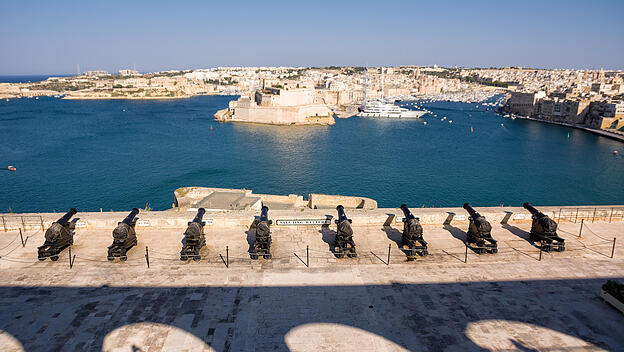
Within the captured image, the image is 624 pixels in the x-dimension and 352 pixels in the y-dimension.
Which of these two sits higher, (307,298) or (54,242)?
(54,242)

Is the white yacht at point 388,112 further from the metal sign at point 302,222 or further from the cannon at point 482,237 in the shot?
the cannon at point 482,237

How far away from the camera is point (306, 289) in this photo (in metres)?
7.28

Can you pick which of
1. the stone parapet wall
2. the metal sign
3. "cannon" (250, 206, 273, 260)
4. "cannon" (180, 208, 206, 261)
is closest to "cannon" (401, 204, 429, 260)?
the stone parapet wall

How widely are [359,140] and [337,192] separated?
88.6 feet

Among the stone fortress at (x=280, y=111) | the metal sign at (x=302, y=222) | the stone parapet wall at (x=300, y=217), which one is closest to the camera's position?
the stone parapet wall at (x=300, y=217)

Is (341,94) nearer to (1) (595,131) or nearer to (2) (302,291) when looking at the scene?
(1) (595,131)

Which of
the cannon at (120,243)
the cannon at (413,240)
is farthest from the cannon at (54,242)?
the cannon at (413,240)

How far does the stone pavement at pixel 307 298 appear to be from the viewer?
232 inches

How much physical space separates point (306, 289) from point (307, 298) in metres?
0.31

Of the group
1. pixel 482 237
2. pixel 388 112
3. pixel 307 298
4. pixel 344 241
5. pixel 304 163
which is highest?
pixel 388 112

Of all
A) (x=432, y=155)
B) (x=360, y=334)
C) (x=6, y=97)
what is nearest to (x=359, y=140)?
(x=432, y=155)

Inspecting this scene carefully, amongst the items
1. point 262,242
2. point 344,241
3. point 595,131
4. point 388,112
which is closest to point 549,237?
point 344,241

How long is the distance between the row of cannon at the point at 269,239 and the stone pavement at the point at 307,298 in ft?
0.77

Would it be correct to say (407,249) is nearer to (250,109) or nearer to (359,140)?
(359,140)
